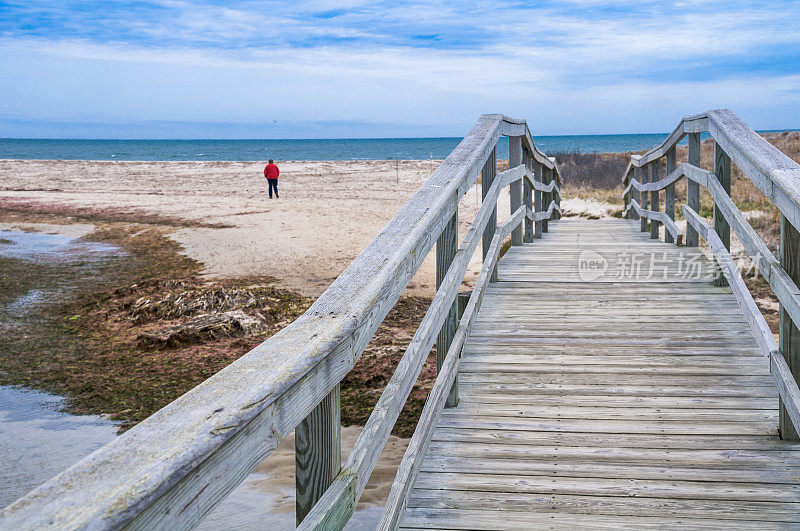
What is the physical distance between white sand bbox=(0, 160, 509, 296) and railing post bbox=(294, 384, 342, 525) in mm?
7898

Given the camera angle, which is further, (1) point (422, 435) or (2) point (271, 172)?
(2) point (271, 172)

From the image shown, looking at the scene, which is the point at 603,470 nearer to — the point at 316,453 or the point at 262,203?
the point at 316,453

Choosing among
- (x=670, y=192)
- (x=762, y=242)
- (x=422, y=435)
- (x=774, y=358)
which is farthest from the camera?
(x=670, y=192)

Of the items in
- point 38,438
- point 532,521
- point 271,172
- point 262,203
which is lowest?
point 38,438

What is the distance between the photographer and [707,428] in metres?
2.81

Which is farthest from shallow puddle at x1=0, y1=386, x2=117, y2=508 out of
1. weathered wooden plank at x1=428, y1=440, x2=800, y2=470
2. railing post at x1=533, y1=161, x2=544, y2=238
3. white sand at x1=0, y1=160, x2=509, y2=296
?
railing post at x1=533, y1=161, x2=544, y2=238

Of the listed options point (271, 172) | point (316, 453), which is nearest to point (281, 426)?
point (316, 453)

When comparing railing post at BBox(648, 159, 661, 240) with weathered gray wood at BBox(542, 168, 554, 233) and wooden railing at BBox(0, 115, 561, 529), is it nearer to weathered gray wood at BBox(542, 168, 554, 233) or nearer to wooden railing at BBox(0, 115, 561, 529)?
weathered gray wood at BBox(542, 168, 554, 233)

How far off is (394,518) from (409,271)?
0.75m

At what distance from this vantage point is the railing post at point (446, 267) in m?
2.91

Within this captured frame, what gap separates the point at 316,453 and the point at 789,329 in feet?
6.85

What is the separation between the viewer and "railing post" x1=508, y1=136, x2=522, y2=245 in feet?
18.7

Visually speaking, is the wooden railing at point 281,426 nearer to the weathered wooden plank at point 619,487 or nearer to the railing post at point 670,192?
the weathered wooden plank at point 619,487

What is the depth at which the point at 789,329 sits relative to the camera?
266 centimetres
